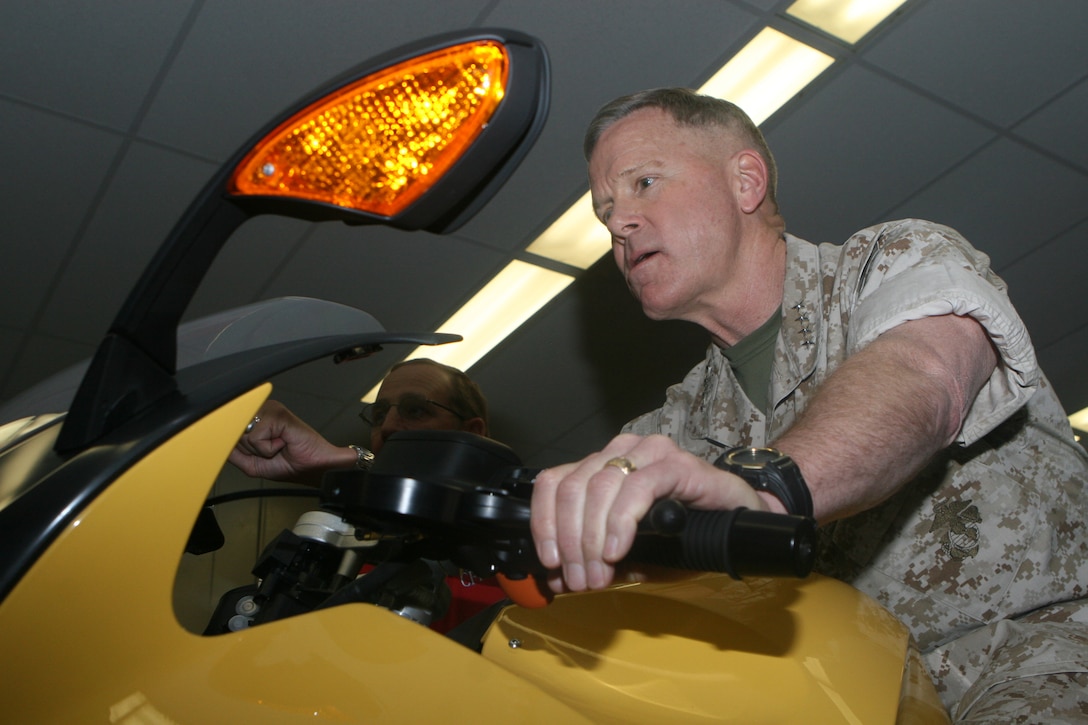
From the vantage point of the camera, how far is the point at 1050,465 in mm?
1170

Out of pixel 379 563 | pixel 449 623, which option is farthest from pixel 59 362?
pixel 379 563

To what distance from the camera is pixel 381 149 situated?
0.51m

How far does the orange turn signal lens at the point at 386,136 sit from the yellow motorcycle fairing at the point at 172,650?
133mm

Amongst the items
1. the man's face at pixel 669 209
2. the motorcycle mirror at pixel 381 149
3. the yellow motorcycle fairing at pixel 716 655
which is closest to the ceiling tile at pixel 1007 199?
the man's face at pixel 669 209

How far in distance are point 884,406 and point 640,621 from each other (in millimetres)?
277

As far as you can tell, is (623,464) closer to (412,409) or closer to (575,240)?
(412,409)

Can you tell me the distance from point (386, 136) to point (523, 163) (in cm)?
252

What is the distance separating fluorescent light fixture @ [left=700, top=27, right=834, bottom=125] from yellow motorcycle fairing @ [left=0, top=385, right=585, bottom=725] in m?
2.31

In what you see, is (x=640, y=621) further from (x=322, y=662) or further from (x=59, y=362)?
(x=59, y=362)

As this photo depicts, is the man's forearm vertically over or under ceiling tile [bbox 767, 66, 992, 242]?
under

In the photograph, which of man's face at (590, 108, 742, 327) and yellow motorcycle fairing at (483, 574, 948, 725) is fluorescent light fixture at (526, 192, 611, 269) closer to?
man's face at (590, 108, 742, 327)

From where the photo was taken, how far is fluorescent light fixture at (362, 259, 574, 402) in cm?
346

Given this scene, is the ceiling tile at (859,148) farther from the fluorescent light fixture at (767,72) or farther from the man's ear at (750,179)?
the man's ear at (750,179)

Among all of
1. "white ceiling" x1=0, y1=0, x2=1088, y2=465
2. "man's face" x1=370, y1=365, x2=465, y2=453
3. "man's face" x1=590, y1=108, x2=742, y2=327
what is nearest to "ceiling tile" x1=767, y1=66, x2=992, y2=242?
"white ceiling" x1=0, y1=0, x2=1088, y2=465
